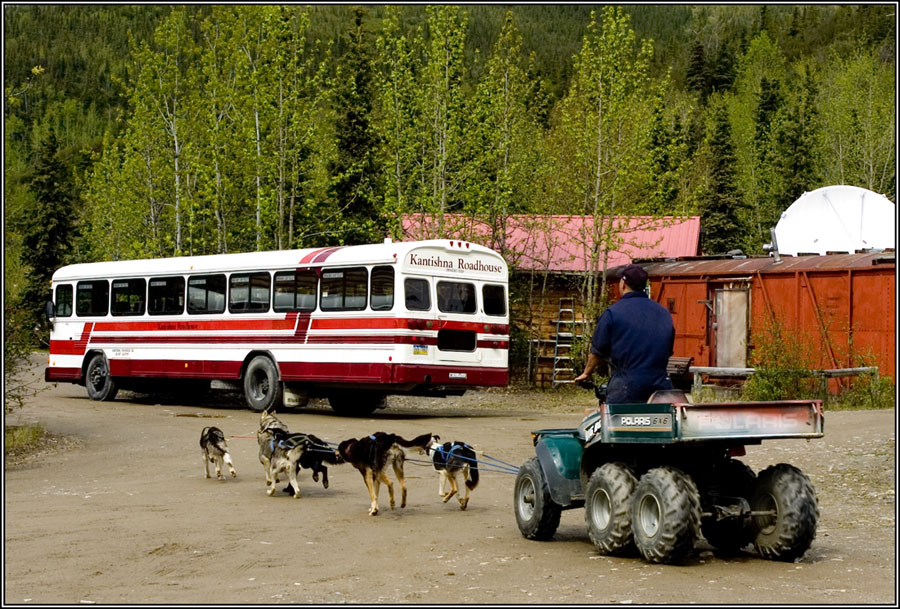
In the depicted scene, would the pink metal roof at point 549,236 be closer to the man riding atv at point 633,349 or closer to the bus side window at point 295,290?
the bus side window at point 295,290

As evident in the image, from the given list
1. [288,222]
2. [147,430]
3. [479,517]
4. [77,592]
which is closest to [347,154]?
[288,222]

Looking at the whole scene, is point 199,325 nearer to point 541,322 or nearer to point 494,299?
point 494,299

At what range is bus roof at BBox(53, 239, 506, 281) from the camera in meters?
22.5

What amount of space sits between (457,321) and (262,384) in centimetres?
448

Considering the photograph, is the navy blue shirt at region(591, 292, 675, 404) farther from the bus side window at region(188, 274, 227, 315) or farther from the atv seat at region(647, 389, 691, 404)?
the bus side window at region(188, 274, 227, 315)

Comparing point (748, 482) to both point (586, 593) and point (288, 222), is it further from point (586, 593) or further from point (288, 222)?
point (288, 222)

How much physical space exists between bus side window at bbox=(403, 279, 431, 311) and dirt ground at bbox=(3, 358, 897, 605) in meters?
4.34

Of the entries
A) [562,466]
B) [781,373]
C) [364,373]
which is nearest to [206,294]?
[364,373]

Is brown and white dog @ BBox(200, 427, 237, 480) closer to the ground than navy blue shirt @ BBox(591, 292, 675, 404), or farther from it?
closer to the ground

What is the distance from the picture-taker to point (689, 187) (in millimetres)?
64562

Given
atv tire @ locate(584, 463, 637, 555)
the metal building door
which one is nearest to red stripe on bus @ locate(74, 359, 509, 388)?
the metal building door

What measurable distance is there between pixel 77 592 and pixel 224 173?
2858cm

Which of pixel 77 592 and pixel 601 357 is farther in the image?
pixel 601 357

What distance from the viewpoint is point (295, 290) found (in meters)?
24.0
